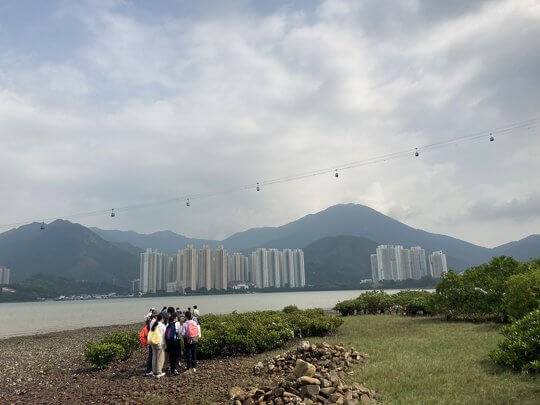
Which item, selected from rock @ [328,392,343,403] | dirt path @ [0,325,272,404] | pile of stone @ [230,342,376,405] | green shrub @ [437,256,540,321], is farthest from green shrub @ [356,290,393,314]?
rock @ [328,392,343,403]

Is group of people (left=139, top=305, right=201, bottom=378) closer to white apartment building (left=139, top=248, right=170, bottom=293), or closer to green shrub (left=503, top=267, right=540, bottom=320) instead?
green shrub (left=503, top=267, right=540, bottom=320)

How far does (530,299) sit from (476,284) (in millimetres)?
6969

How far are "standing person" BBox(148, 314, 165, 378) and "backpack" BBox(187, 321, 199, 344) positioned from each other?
0.89m

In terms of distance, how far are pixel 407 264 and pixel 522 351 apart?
7288 inches

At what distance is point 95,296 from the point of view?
189 m

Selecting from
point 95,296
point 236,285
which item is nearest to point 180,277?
point 236,285

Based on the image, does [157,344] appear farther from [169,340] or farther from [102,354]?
[102,354]

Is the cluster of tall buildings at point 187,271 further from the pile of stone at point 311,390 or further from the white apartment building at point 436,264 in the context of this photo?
the pile of stone at point 311,390

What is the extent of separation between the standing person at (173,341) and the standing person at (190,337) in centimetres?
30

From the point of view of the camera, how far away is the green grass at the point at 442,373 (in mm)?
9016

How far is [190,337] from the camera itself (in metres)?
14.6

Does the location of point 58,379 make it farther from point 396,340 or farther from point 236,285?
point 236,285

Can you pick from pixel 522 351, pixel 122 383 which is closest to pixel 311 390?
pixel 522 351

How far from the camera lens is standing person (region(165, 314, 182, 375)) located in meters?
14.6
